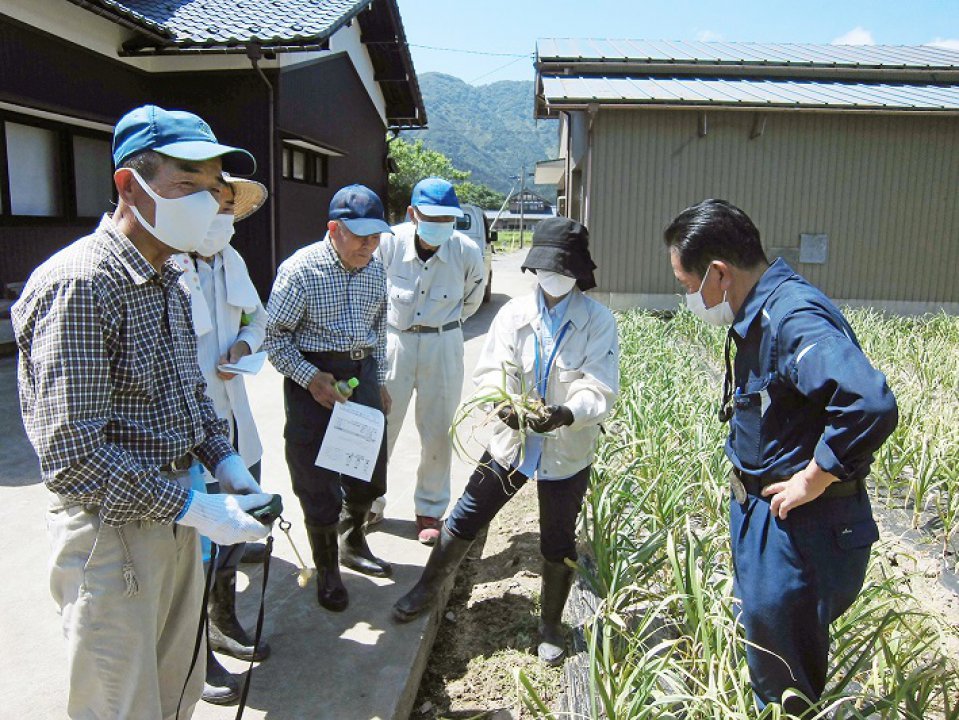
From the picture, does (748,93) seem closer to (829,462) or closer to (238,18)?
(238,18)

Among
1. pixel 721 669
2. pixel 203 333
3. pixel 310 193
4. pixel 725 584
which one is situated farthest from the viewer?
pixel 310 193

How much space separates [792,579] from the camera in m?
1.85

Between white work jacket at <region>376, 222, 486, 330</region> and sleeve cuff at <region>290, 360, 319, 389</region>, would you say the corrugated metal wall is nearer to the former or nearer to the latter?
white work jacket at <region>376, 222, 486, 330</region>

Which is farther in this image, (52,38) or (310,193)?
(310,193)

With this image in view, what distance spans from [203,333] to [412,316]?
Result: 4.54 feet

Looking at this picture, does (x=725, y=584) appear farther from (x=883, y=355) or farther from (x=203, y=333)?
(x=883, y=355)

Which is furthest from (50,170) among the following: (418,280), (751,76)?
(751,76)

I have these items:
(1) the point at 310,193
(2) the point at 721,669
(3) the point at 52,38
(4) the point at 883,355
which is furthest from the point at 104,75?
(2) the point at 721,669

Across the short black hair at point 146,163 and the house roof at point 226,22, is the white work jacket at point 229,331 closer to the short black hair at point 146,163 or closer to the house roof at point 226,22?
the short black hair at point 146,163

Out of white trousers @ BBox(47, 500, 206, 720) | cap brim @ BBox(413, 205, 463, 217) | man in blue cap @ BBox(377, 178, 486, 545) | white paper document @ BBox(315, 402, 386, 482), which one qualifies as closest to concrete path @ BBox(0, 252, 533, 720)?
man in blue cap @ BBox(377, 178, 486, 545)

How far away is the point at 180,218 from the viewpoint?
1810 mm

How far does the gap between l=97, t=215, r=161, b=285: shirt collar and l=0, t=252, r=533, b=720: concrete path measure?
1.59 metres

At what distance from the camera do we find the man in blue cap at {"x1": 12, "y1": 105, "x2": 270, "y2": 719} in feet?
5.17

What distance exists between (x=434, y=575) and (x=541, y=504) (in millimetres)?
561
